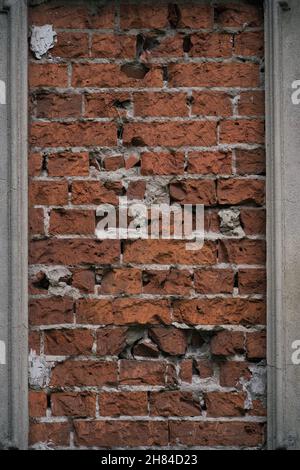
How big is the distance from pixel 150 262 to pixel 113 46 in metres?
0.68

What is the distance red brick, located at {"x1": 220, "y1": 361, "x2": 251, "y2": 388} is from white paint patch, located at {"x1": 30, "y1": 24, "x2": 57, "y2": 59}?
3.66 feet

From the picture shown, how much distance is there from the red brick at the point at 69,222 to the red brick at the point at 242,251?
409 mm

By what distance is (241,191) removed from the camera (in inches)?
90.1

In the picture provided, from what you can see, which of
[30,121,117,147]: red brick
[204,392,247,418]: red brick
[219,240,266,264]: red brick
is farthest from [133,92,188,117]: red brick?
[204,392,247,418]: red brick

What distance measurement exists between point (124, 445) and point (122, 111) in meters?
1.03

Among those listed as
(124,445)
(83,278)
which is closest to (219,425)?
(124,445)

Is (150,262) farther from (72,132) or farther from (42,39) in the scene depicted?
(42,39)

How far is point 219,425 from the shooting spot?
2.28m

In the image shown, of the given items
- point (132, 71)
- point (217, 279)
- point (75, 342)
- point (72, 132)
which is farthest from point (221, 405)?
point (132, 71)

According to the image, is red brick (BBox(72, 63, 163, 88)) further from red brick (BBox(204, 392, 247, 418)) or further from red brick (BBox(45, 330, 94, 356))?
red brick (BBox(204, 392, 247, 418))

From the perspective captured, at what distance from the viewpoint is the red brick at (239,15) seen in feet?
7.54

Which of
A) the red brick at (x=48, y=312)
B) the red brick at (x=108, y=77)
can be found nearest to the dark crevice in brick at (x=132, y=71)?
the red brick at (x=108, y=77)

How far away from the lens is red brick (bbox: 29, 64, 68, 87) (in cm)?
230

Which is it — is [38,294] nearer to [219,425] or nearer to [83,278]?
[83,278]
